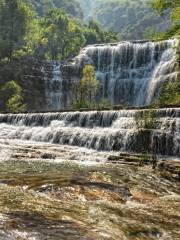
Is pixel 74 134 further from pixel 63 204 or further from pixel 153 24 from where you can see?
pixel 153 24

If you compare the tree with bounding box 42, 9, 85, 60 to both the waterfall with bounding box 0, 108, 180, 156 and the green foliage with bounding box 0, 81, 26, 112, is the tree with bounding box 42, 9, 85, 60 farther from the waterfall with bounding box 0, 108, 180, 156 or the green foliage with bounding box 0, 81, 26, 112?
the waterfall with bounding box 0, 108, 180, 156

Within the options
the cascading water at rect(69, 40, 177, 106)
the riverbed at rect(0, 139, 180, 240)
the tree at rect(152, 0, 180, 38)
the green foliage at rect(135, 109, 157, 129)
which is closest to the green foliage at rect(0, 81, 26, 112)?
the cascading water at rect(69, 40, 177, 106)

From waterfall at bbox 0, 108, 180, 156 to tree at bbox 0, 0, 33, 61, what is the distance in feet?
105

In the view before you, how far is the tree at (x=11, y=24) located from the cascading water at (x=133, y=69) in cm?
1262

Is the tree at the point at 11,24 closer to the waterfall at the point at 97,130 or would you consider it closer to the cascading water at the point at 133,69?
the cascading water at the point at 133,69

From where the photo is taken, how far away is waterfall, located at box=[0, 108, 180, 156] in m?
23.1

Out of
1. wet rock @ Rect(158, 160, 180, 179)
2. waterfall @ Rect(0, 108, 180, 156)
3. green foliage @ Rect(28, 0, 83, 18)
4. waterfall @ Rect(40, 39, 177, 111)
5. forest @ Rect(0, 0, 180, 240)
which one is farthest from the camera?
→ green foliage @ Rect(28, 0, 83, 18)

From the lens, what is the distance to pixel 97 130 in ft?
90.1

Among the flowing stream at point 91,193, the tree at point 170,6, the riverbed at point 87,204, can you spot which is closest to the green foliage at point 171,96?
the flowing stream at point 91,193

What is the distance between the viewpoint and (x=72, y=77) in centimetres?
6100

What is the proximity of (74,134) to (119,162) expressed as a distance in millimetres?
8291

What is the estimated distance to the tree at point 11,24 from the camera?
66375 millimetres

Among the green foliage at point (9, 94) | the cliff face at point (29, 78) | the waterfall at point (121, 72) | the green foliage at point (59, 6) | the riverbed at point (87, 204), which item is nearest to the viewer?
the riverbed at point (87, 204)

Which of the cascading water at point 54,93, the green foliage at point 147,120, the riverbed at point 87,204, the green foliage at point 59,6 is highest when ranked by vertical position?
the green foliage at point 59,6
